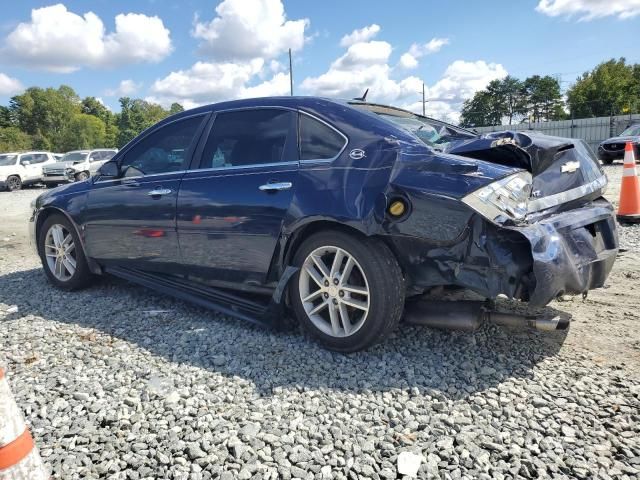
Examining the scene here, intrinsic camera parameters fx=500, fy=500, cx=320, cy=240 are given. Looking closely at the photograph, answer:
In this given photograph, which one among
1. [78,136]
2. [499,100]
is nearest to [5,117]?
[78,136]

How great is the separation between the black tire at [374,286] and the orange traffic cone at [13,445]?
1800mm

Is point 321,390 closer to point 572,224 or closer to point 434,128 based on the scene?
point 572,224

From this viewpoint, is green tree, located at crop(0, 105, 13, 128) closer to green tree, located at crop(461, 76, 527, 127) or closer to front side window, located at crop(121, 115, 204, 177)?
green tree, located at crop(461, 76, 527, 127)

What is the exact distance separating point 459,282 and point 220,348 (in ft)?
5.48

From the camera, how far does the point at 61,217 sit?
197 inches

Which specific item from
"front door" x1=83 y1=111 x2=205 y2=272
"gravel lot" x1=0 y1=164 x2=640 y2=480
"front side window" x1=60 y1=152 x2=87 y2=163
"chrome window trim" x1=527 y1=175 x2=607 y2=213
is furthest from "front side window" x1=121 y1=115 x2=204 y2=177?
"front side window" x1=60 y1=152 x2=87 y2=163

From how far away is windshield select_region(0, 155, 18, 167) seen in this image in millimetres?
22750

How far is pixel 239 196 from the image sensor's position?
3.60m

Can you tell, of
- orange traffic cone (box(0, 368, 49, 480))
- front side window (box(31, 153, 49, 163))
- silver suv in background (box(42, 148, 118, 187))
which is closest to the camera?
orange traffic cone (box(0, 368, 49, 480))

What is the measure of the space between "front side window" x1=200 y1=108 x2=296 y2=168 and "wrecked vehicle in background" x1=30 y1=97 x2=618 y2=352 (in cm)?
1

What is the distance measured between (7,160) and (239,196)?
24055 millimetres

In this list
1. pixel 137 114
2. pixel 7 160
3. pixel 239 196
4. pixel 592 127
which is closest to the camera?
pixel 239 196

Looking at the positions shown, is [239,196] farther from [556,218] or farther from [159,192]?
[556,218]

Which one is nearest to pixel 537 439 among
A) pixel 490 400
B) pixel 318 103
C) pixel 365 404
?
pixel 490 400
